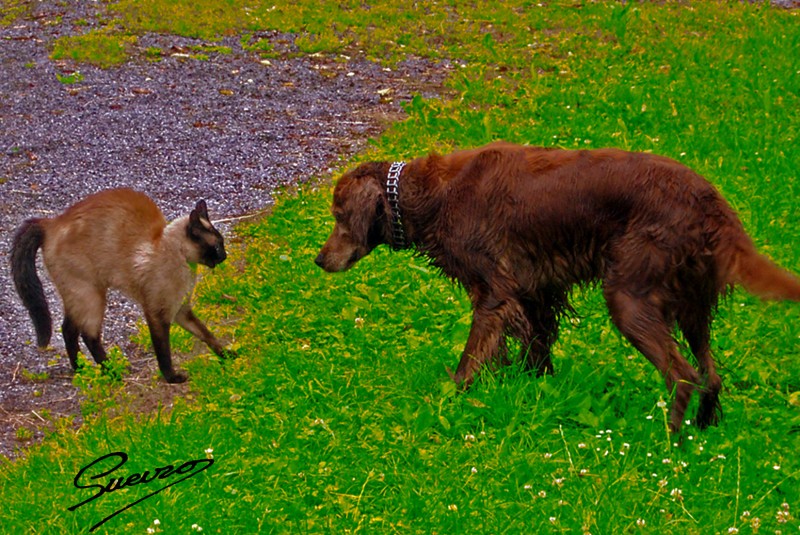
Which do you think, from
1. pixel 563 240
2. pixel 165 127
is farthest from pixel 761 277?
pixel 165 127

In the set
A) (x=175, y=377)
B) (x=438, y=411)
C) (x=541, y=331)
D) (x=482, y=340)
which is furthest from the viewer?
(x=175, y=377)

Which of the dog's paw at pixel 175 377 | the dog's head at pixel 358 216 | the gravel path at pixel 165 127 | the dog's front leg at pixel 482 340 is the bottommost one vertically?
Answer: the dog's paw at pixel 175 377

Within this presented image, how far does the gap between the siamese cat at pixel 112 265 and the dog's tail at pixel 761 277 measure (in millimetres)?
3031

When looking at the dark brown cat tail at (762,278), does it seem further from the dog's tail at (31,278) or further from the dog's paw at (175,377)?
the dog's tail at (31,278)

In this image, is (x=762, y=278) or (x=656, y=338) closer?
(x=762, y=278)

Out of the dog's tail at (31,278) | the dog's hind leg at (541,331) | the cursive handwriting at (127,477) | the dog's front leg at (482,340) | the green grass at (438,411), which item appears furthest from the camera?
the dog's tail at (31,278)

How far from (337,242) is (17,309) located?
248 cm

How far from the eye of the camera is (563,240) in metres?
4.98

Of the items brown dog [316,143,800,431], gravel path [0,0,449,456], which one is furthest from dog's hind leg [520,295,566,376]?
gravel path [0,0,449,456]

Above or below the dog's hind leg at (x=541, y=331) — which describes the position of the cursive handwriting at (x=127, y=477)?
below

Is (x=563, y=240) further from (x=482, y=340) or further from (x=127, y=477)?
(x=127, y=477)

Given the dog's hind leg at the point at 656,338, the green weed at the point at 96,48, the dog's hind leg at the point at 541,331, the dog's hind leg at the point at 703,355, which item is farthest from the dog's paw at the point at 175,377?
the green weed at the point at 96,48

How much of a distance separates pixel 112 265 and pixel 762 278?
361cm

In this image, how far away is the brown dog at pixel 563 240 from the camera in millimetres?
4645
